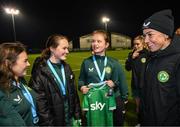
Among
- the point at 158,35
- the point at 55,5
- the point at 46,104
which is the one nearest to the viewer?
the point at 158,35

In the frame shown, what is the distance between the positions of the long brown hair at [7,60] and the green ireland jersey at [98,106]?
1500 mm

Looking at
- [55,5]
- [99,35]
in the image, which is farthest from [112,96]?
[55,5]

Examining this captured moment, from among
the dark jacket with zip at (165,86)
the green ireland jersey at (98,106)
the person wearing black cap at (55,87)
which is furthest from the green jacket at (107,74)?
the dark jacket with zip at (165,86)

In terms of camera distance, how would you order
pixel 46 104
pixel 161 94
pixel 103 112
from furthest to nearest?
pixel 103 112 → pixel 46 104 → pixel 161 94

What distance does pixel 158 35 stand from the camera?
331 centimetres

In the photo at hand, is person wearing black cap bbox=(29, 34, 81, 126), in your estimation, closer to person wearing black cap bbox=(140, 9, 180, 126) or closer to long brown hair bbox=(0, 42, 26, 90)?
long brown hair bbox=(0, 42, 26, 90)

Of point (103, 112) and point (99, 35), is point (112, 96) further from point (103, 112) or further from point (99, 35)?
point (99, 35)

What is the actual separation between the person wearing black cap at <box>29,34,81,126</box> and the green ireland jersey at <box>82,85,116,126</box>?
206 mm

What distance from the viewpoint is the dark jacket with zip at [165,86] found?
3.08 meters

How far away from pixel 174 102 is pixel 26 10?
74.3 m

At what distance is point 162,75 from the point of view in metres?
3.10

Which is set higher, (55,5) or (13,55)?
(55,5)

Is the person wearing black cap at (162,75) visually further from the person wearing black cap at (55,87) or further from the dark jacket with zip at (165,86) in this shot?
the person wearing black cap at (55,87)

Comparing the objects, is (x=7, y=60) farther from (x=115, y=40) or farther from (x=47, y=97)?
(x=115, y=40)
